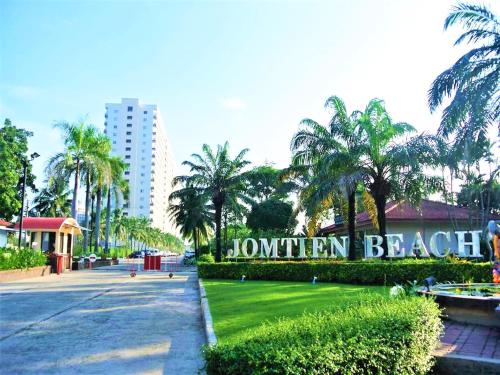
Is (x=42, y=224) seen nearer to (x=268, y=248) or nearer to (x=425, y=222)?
(x=268, y=248)

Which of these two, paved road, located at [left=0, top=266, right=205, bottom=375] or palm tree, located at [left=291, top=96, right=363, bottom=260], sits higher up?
palm tree, located at [left=291, top=96, right=363, bottom=260]

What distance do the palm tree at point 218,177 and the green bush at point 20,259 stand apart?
10861 mm

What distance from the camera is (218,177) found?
105ft

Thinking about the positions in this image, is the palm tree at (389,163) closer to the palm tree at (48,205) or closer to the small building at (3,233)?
the small building at (3,233)

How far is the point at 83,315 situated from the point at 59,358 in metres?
4.74

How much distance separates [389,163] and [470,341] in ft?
47.0

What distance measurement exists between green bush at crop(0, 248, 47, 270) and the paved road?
24.7 ft

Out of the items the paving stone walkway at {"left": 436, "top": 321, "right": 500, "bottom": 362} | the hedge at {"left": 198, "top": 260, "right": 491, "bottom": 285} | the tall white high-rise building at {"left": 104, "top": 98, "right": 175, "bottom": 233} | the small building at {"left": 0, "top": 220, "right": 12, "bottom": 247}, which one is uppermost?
the tall white high-rise building at {"left": 104, "top": 98, "right": 175, "bottom": 233}

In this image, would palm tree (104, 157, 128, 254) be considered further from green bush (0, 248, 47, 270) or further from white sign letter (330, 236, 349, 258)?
white sign letter (330, 236, 349, 258)

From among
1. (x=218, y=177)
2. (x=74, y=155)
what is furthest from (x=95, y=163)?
(x=218, y=177)

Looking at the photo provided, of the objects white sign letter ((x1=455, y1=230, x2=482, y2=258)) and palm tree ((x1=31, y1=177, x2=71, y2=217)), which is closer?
white sign letter ((x1=455, y1=230, x2=482, y2=258))

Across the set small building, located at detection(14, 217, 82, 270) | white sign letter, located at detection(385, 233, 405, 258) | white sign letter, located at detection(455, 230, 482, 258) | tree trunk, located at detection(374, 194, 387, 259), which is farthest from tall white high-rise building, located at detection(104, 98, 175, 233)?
white sign letter, located at detection(455, 230, 482, 258)

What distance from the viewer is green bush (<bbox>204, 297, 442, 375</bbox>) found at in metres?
4.48

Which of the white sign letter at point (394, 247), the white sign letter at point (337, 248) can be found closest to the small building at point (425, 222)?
the white sign letter at point (337, 248)
